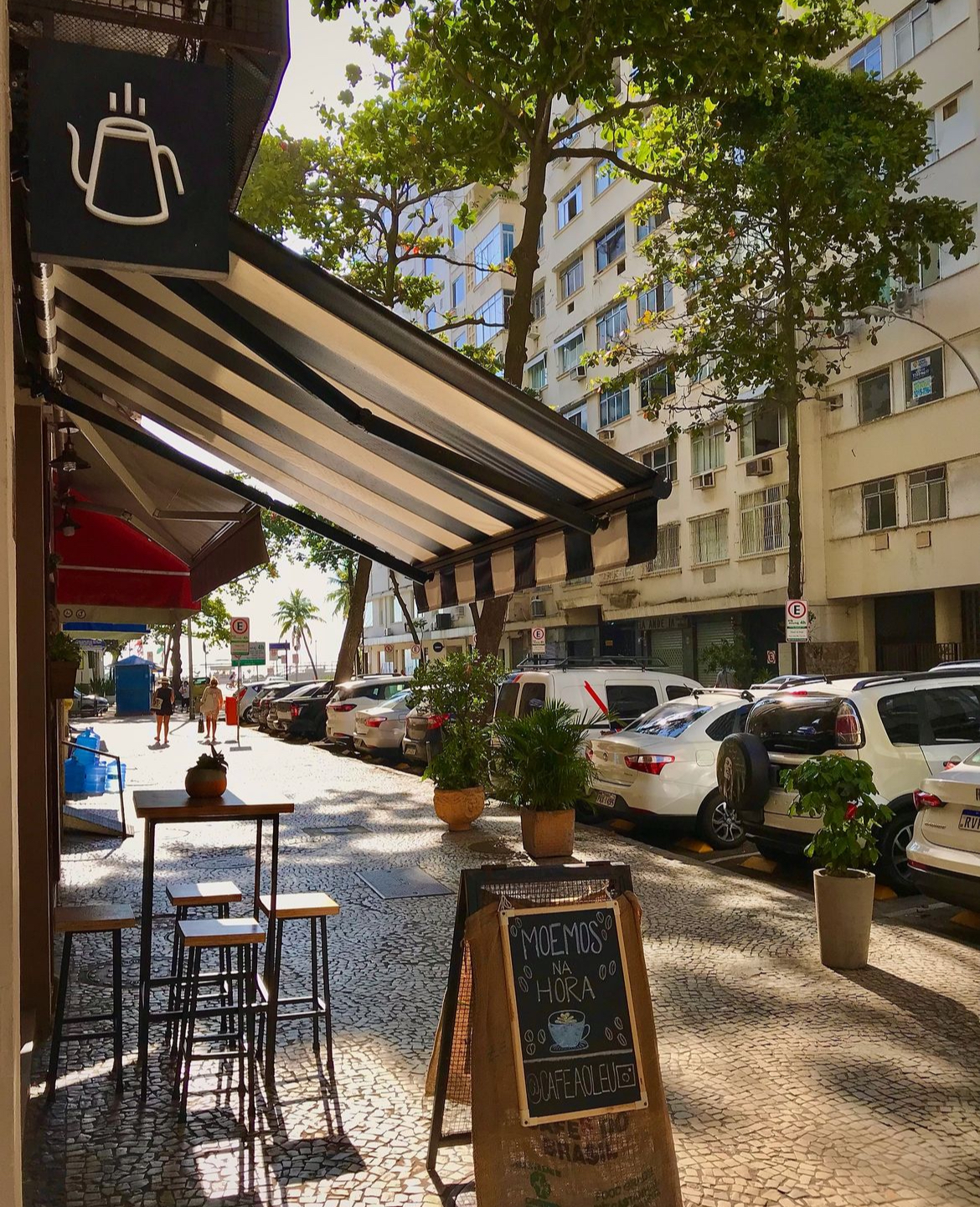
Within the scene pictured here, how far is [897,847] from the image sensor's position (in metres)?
9.53

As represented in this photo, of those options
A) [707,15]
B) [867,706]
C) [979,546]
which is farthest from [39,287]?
[979,546]

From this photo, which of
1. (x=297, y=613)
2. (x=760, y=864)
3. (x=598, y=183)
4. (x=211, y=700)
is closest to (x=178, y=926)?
(x=760, y=864)

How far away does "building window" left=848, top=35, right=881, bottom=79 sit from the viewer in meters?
27.9

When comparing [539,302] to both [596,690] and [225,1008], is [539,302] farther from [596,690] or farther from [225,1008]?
[225,1008]

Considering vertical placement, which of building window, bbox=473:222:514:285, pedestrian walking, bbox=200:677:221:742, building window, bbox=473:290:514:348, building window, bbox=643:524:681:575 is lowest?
pedestrian walking, bbox=200:677:221:742

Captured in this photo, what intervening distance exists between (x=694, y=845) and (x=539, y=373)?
37145mm

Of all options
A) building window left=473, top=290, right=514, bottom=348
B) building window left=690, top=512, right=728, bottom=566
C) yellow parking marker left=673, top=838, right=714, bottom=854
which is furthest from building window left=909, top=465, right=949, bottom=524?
building window left=473, top=290, right=514, bottom=348

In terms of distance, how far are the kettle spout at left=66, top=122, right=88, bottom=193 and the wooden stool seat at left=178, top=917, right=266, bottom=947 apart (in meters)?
3.06

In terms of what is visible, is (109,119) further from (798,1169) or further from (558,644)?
(558,644)

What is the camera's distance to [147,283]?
4.70m

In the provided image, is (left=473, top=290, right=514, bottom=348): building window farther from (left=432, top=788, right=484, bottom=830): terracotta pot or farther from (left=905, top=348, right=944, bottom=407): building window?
(left=432, top=788, right=484, bottom=830): terracotta pot

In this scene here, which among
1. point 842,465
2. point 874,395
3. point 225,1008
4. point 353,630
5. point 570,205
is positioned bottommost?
point 225,1008

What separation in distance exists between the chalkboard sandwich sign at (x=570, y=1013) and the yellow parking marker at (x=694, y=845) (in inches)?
328

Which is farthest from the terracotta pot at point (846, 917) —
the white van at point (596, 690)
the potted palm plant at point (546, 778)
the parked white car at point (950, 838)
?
the white van at point (596, 690)
